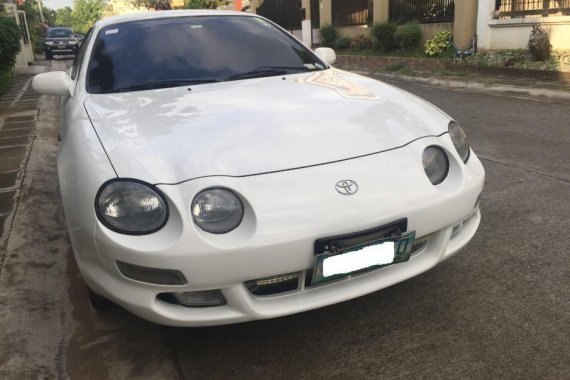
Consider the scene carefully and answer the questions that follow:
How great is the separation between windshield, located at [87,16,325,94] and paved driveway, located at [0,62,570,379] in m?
1.15

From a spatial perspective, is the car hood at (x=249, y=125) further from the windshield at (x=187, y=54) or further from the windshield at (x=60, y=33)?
the windshield at (x=60, y=33)

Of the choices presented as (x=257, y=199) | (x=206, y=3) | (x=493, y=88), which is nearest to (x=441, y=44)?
(x=493, y=88)

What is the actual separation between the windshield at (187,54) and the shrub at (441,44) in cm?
990

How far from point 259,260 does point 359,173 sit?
21.1 inches

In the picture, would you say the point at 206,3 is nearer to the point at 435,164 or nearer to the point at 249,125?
the point at 249,125

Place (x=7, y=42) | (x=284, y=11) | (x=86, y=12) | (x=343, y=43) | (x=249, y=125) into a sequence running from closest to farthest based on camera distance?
(x=249, y=125) < (x=7, y=42) < (x=343, y=43) < (x=284, y=11) < (x=86, y=12)

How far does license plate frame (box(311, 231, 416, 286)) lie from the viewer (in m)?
1.91

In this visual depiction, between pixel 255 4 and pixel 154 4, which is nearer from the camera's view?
pixel 255 4

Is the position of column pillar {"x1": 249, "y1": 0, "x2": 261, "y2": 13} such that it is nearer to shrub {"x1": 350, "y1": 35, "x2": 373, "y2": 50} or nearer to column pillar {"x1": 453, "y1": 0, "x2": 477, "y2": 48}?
shrub {"x1": 350, "y1": 35, "x2": 373, "y2": 50}

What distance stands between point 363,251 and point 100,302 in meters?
1.27

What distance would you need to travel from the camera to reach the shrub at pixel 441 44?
1253 centimetres

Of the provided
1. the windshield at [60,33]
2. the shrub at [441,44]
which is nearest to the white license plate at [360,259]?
the shrub at [441,44]

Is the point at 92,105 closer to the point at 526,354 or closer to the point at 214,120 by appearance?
the point at 214,120

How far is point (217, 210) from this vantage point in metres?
1.89
